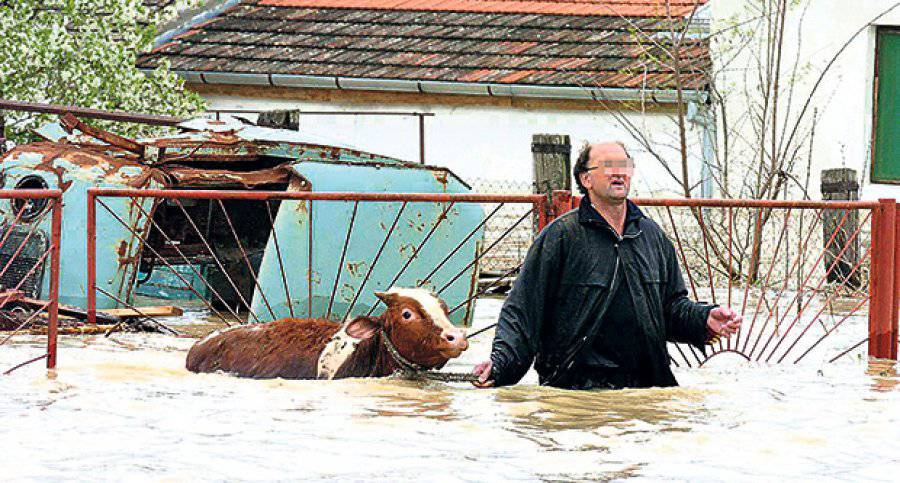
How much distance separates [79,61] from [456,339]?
9079 mm

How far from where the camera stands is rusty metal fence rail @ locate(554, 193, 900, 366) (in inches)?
399

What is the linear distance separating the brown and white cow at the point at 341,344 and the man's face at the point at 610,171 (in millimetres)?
1236

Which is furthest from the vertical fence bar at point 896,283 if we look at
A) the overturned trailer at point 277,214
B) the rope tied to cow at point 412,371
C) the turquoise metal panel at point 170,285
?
the turquoise metal panel at point 170,285

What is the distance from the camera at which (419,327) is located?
338 inches

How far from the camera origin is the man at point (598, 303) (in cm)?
775

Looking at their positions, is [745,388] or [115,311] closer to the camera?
[745,388]

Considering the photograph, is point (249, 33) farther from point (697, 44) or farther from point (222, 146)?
point (222, 146)

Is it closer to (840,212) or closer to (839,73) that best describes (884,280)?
(840,212)

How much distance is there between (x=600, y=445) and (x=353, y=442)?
1.16 m

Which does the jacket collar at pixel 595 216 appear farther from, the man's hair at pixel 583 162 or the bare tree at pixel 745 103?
the bare tree at pixel 745 103

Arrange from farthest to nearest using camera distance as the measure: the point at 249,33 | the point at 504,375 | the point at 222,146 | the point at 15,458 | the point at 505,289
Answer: the point at 249,33 < the point at 505,289 < the point at 222,146 < the point at 504,375 < the point at 15,458

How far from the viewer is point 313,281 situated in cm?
1227

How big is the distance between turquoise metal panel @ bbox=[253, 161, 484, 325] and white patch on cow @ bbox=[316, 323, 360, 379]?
287cm

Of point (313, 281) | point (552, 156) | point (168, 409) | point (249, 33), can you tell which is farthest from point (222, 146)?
point (249, 33)
